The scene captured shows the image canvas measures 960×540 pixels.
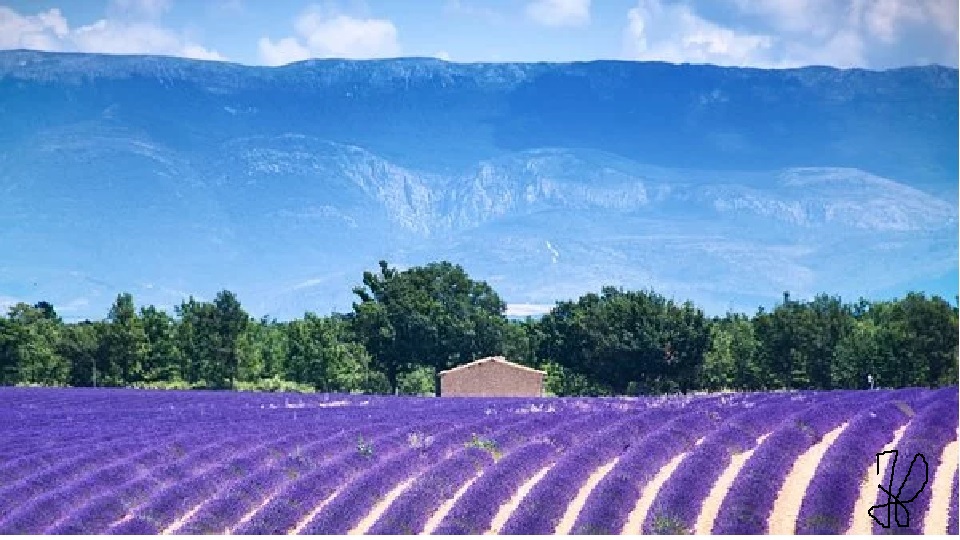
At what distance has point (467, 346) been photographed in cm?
6419

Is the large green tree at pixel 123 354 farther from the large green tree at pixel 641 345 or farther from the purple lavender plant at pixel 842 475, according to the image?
the purple lavender plant at pixel 842 475

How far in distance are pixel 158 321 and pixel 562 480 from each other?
48.2 metres

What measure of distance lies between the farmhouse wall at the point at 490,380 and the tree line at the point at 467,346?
4692 mm

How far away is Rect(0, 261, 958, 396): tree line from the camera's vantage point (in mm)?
55594

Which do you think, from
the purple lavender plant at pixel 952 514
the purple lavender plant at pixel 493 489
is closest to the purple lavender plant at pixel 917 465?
the purple lavender plant at pixel 952 514

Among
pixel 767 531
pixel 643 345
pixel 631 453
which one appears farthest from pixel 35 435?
pixel 643 345

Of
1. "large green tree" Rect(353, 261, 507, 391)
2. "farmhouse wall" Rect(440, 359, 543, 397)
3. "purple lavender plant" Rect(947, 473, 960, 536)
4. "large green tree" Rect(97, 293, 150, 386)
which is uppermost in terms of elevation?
"large green tree" Rect(353, 261, 507, 391)

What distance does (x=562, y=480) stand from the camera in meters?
14.8

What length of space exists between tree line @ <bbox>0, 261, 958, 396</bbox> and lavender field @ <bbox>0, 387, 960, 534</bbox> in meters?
32.1

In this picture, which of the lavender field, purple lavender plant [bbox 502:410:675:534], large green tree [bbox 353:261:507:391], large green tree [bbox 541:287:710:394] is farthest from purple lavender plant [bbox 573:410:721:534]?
large green tree [bbox 353:261:507:391]

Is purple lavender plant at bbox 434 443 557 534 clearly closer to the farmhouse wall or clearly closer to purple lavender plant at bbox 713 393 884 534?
purple lavender plant at bbox 713 393 884 534

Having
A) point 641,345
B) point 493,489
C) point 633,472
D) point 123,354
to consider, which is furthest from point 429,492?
point 123,354

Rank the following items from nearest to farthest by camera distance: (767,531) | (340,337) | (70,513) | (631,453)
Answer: (767,531) < (70,513) < (631,453) < (340,337)

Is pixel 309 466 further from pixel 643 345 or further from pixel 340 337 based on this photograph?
pixel 340 337
